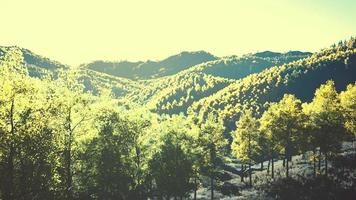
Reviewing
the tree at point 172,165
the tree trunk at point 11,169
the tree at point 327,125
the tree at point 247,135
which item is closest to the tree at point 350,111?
the tree at point 327,125

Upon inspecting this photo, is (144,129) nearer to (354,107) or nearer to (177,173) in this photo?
(177,173)

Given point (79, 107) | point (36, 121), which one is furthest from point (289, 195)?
point (36, 121)

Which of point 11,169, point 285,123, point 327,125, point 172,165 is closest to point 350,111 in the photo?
point 327,125

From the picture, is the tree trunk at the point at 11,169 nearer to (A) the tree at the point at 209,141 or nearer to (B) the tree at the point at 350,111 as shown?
(A) the tree at the point at 209,141

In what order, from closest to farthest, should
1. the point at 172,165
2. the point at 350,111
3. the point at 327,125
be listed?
the point at 172,165, the point at 327,125, the point at 350,111

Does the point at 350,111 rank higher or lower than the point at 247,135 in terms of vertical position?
higher

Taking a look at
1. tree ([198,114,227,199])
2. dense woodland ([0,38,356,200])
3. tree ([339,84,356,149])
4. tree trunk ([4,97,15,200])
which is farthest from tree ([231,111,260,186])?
tree trunk ([4,97,15,200])

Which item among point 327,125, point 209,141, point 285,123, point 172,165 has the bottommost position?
point 172,165

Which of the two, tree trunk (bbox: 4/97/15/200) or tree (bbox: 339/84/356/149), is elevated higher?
tree (bbox: 339/84/356/149)

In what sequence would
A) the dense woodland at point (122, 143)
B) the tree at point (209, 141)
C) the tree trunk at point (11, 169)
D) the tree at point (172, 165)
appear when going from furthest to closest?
the tree at point (209, 141), the tree at point (172, 165), the dense woodland at point (122, 143), the tree trunk at point (11, 169)

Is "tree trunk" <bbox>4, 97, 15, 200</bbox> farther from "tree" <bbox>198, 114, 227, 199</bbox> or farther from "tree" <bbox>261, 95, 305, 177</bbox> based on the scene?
"tree" <bbox>261, 95, 305, 177</bbox>

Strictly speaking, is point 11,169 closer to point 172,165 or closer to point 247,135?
point 172,165

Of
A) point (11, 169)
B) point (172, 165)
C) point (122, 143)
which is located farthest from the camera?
point (172, 165)

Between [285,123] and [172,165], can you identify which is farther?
[285,123]
